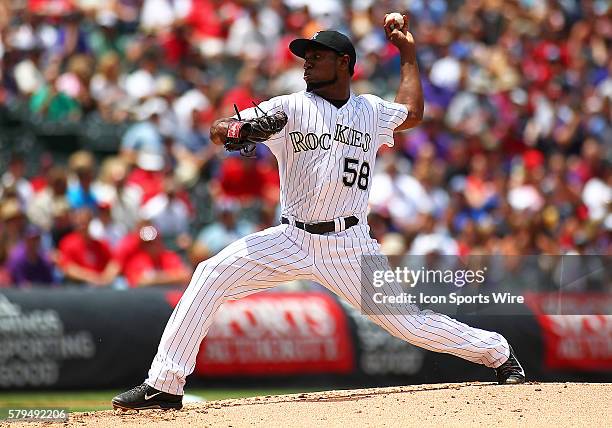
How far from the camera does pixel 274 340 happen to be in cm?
934

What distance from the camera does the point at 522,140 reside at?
48.4 ft

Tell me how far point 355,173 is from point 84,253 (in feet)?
16.6

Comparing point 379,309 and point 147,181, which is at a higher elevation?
point 147,181

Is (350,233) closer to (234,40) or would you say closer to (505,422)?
(505,422)

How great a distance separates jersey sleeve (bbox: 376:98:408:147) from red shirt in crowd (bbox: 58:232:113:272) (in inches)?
191

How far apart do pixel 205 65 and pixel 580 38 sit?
18.0 ft

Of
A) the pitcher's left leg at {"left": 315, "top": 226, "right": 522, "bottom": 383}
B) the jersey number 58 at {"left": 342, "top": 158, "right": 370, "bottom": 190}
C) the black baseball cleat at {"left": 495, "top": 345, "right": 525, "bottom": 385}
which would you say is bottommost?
the black baseball cleat at {"left": 495, "top": 345, "right": 525, "bottom": 385}

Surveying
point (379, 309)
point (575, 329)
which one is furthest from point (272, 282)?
point (575, 329)

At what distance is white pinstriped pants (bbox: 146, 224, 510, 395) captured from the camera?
6.28 meters

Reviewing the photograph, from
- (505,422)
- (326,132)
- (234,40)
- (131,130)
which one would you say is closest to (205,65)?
(234,40)

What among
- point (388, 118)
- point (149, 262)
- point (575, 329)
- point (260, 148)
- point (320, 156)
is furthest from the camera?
point (260, 148)

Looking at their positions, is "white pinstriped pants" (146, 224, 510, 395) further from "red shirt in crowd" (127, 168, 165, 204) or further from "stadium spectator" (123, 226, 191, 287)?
"red shirt in crowd" (127, 168, 165, 204)

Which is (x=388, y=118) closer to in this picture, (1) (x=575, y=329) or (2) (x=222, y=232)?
(1) (x=575, y=329)

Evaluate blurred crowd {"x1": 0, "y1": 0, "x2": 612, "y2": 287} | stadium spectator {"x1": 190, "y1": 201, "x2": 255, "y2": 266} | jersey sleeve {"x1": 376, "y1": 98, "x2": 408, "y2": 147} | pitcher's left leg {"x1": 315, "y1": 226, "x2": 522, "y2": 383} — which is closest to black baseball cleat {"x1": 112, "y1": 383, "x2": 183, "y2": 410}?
pitcher's left leg {"x1": 315, "y1": 226, "x2": 522, "y2": 383}
